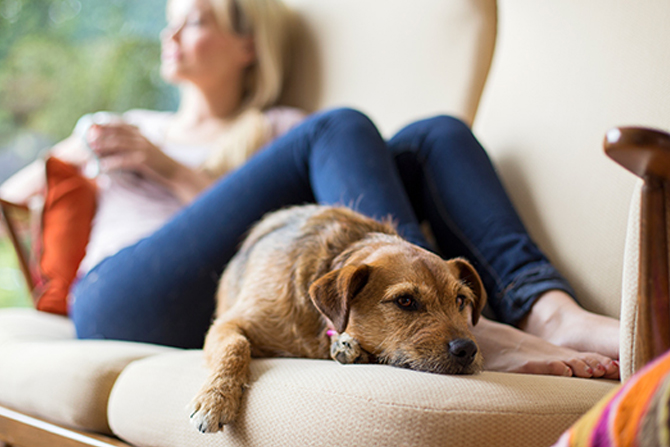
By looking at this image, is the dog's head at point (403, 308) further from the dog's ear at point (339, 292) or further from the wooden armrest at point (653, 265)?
the wooden armrest at point (653, 265)

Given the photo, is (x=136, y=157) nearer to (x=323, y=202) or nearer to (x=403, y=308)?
(x=323, y=202)

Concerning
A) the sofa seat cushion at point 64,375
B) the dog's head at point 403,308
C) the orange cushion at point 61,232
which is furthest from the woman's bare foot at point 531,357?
the orange cushion at point 61,232

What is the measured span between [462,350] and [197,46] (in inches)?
77.2

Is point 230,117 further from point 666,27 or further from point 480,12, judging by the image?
point 666,27

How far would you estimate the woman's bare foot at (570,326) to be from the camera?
1.14m

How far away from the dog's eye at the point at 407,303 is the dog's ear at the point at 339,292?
0.24ft

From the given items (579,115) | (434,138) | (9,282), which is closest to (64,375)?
(434,138)

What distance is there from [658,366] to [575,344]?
74cm

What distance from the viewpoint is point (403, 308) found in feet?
3.25

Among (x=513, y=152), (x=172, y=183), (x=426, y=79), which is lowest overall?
(x=172, y=183)

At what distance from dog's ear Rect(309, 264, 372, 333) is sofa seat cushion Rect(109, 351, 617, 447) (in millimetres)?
88

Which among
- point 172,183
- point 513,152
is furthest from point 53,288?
point 513,152

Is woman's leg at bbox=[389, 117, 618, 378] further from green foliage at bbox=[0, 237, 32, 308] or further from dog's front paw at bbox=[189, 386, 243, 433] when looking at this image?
green foliage at bbox=[0, 237, 32, 308]

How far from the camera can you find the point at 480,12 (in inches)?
81.7
